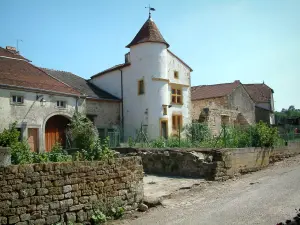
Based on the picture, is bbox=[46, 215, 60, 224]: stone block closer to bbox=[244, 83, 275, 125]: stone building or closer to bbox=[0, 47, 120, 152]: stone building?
bbox=[0, 47, 120, 152]: stone building

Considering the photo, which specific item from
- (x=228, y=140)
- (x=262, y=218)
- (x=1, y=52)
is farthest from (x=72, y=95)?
(x=262, y=218)

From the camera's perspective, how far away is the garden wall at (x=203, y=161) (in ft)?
39.4

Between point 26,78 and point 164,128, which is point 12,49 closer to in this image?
point 26,78

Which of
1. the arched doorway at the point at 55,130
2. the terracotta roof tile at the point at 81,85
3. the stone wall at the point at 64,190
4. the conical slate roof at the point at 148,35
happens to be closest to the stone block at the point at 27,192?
the stone wall at the point at 64,190

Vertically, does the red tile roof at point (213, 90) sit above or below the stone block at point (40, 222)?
above

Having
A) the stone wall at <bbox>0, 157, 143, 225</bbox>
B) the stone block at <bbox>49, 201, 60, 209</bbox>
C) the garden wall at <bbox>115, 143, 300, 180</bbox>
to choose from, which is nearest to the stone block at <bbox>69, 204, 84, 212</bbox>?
the stone wall at <bbox>0, 157, 143, 225</bbox>

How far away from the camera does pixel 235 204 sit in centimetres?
816

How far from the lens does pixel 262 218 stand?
22.1ft

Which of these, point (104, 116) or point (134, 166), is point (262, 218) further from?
point (104, 116)

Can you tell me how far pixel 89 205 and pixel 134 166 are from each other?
5.94 ft

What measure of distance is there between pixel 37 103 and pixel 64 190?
547 inches

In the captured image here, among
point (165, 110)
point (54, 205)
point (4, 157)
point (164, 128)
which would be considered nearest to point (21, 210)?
point (54, 205)

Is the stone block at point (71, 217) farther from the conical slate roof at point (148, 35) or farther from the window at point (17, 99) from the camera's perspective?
the conical slate roof at point (148, 35)

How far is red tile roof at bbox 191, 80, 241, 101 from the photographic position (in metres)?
32.1
